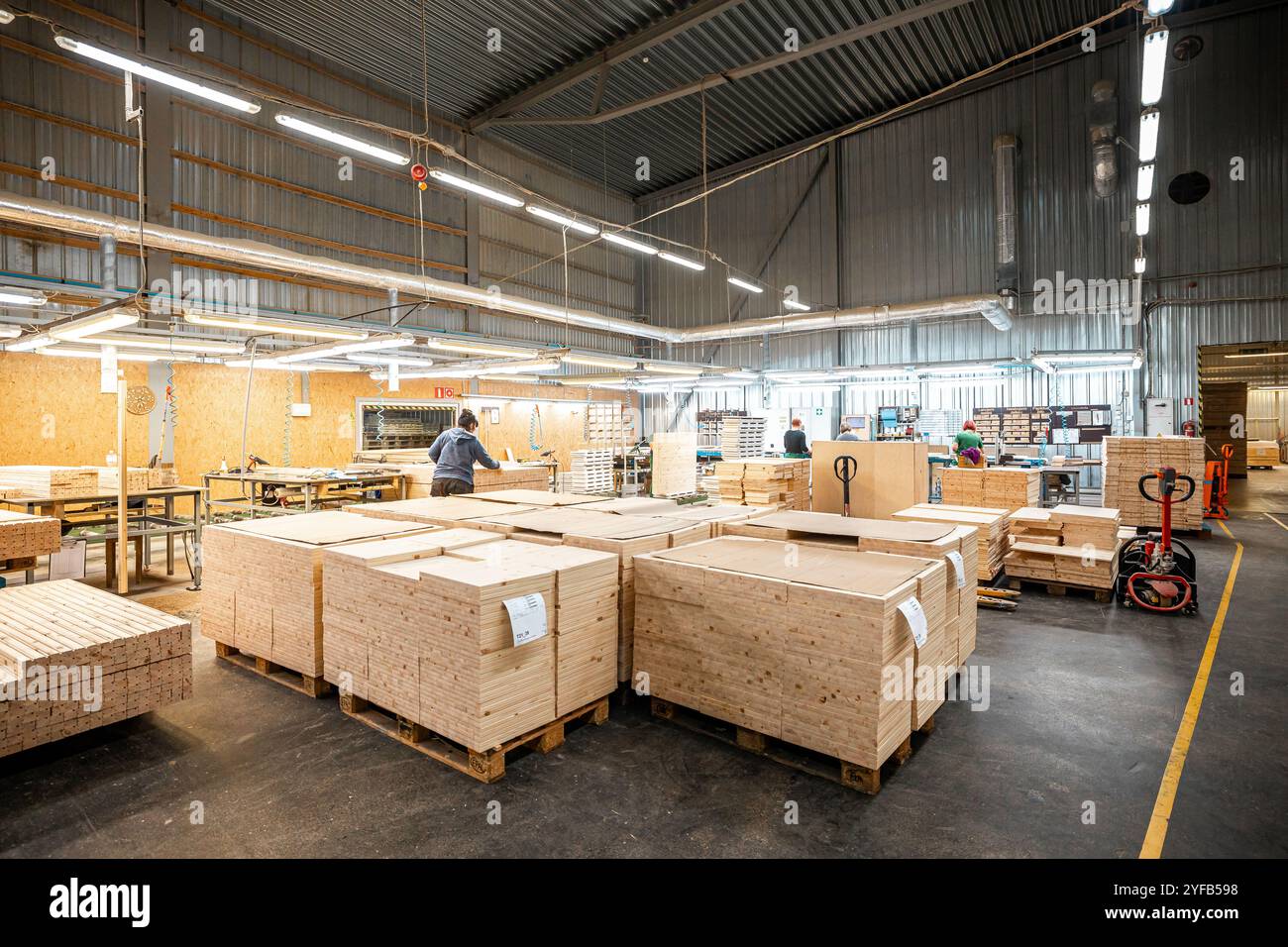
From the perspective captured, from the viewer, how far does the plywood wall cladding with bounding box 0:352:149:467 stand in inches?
450

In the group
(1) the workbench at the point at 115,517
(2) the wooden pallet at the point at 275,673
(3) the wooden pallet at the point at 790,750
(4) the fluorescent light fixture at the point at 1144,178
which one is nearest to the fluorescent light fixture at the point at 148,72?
(2) the wooden pallet at the point at 275,673

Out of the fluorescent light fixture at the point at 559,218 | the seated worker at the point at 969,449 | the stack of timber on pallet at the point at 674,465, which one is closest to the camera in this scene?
the fluorescent light fixture at the point at 559,218

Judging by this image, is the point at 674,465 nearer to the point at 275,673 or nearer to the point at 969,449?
the point at 969,449

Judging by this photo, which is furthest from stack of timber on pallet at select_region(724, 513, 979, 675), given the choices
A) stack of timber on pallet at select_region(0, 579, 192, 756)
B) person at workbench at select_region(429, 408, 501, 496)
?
person at workbench at select_region(429, 408, 501, 496)

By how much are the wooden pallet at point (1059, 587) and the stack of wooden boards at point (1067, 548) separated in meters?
0.04

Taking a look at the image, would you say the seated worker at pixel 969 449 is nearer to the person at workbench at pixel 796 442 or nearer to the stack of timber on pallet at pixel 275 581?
the person at workbench at pixel 796 442

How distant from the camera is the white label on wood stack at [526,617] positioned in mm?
3180

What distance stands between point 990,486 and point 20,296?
13.9m

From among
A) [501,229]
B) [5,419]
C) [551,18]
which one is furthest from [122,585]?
[501,229]

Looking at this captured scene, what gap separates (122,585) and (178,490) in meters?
1.48

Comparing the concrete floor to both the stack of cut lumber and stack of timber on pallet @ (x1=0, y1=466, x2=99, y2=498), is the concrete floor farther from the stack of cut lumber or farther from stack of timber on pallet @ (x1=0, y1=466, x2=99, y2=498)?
stack of timber on pallet @ (x1=0, y1=466, x2=99, y2=498)

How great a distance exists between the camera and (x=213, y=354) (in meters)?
13.2

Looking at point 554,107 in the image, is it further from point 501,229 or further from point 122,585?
point 122,585
